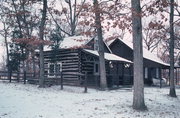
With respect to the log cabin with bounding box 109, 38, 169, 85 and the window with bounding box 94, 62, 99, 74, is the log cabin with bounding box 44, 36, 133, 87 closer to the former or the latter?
the window with bounding box 94, 62, 99, 74

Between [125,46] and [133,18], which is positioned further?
[125,46]

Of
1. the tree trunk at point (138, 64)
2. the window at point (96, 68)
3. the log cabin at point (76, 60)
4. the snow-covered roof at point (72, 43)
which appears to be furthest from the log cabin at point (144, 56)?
the tree trunk at point (138, 64)

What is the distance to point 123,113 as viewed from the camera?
43.5 ft

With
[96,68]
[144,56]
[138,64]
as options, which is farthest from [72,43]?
[138,64]

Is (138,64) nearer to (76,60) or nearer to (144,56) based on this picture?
(76,60)

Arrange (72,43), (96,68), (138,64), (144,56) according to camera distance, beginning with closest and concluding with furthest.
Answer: (138,64) < (72,43) < (96,68) < (144,56)

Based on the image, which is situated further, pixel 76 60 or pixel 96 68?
pixel 96 68

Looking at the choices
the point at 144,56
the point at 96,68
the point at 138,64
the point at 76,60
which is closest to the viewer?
the point at 138,64

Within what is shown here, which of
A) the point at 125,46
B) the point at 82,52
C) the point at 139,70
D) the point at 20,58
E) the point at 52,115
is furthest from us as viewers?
the point at 125,46

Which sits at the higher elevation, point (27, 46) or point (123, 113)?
point (27, 46)

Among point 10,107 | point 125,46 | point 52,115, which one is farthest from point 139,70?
point 125,46

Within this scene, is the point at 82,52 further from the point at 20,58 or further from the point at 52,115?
the point at 52,115

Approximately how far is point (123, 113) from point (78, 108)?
7.94ft

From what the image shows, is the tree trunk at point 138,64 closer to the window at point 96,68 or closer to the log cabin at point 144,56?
the window at point 96,68
